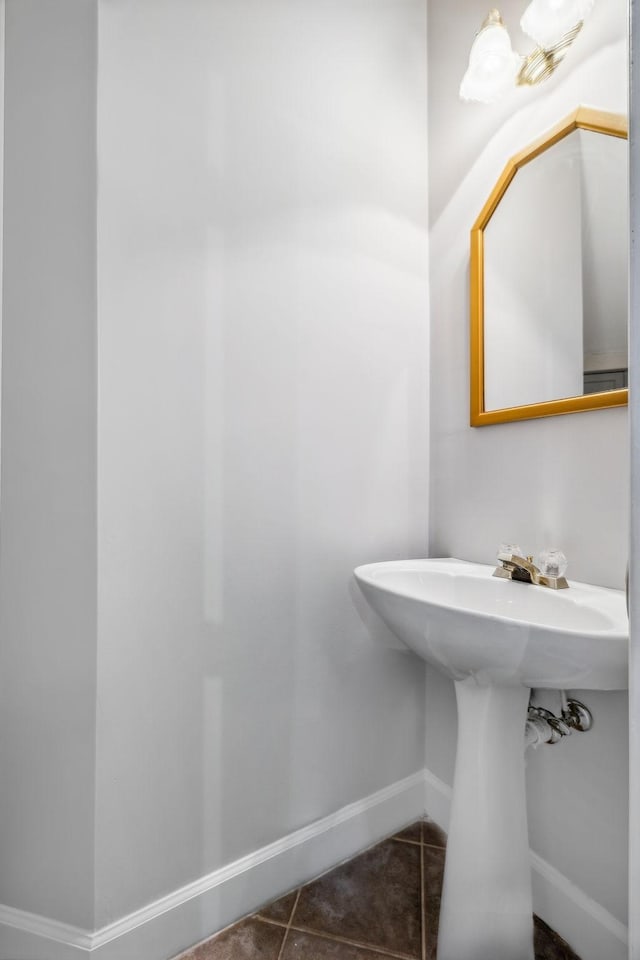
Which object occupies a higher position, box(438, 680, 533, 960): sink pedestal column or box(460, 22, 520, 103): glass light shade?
box(460, 22, 520, 103): glass light shade

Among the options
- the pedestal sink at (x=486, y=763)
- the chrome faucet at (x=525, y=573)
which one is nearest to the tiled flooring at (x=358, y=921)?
the pedestal sink at (x=486, y=763)

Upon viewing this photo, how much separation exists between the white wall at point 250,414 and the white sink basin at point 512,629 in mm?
271

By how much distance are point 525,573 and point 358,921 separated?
837mm

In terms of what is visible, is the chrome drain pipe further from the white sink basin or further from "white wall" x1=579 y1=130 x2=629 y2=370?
"white wall" x1=579 y1=130 x2=629 y2=370

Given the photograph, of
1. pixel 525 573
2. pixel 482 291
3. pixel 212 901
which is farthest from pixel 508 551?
pixel 212 901

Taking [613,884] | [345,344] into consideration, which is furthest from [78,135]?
[613,884]

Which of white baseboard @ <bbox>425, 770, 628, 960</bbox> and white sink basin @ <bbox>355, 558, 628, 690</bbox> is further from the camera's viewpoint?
white baseboard @ <bbox>425, 770, 628, 960</bbox>

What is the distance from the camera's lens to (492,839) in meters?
0.88

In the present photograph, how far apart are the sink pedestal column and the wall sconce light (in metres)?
1.30

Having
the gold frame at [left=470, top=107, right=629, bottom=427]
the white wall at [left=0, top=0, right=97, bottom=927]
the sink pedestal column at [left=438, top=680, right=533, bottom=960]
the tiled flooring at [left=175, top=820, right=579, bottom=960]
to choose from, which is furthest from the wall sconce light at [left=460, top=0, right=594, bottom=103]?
the tiled flooring at [left=175, top=820, right=579, bottom=960]

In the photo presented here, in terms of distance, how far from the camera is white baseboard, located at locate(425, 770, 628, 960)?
883mm

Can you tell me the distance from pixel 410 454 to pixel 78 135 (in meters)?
1.02

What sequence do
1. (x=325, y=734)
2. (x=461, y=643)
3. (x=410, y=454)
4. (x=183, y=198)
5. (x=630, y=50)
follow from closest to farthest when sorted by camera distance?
(x=630, y=50) < (x=461, y=643) < (x=183, y=198) < (x=325, y=734) < (x=410, y=454)

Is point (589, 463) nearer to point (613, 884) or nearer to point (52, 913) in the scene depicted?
point (613, 884)
